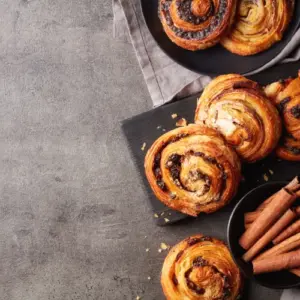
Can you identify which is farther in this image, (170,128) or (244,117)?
(170,128)

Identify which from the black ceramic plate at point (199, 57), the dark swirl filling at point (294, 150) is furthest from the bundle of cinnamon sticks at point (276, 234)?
the black ceramic plate at point (199, 57)

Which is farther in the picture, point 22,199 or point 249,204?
point 22,199

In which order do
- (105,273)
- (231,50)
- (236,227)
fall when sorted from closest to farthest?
1. (236,227)
2. (231,50)
3. (105,273)

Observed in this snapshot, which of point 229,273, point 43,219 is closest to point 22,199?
point 43,219

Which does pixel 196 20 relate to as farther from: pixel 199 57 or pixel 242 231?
pixel 242 231

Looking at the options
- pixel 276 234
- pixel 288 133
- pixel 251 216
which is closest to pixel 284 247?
pixel 276 234

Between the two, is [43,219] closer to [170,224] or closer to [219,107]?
[170,224]
